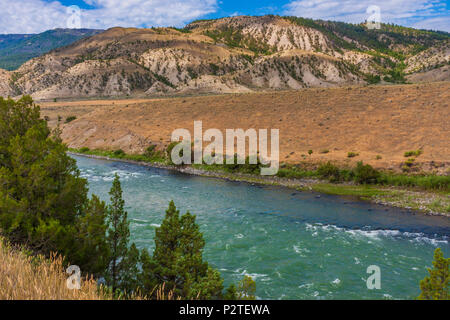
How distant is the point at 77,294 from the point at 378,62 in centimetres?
15883

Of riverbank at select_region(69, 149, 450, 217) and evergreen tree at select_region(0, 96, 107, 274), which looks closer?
evergreen tree at select_region(0, 96, 107, 274)

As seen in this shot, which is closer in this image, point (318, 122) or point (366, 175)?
point (366, 175)

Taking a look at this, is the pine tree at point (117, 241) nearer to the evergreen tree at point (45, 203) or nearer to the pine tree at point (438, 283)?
the evergreen tree at point (45, 203)

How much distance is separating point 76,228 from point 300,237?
42.5 ft

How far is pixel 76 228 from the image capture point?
10711 mm

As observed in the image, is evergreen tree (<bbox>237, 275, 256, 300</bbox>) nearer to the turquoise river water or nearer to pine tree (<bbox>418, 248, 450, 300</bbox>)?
the turquoise river water

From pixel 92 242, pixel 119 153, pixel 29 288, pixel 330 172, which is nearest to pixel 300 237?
pixel 92 242

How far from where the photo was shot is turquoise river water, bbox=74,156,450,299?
14.5 m

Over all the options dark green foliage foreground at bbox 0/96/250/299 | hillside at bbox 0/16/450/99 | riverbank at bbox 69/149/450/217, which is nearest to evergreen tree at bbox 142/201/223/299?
dark green foliage foreground at bbox 0/96/250/299

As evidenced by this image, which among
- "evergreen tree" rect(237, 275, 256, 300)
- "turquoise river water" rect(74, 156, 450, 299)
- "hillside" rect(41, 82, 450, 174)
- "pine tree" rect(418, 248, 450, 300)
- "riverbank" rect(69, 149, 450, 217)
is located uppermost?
"hillside" rect(41, 82, 450, 174)

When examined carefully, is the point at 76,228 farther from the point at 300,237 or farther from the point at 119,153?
the point at 119,153

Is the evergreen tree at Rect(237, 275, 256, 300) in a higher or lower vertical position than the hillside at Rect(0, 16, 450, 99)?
lower

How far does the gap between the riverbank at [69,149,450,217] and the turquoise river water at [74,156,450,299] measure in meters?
1.32

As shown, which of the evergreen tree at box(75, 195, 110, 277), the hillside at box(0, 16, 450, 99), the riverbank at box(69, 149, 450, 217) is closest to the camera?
the evergreen tree at box(75, 195, 110, 277)
